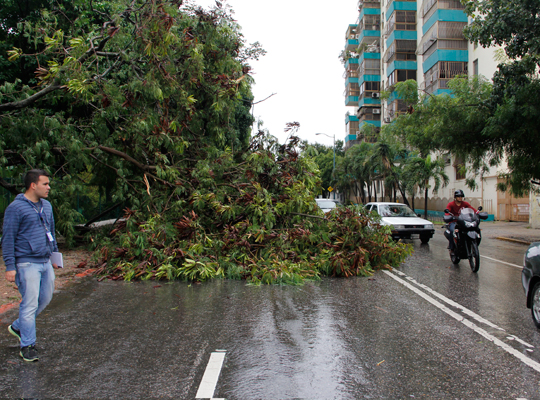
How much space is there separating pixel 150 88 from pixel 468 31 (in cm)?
1058

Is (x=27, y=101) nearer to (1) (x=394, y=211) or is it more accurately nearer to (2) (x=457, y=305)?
(2) (x=457, y=305)

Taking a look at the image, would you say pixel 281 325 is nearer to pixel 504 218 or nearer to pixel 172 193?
pixel 172 193

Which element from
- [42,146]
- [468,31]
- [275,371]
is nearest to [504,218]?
[468,31]

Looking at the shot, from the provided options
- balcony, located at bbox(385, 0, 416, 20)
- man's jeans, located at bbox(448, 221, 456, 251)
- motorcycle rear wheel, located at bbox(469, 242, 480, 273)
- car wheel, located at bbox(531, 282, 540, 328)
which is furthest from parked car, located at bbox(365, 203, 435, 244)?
balcony, located at bbox(385, 0, 416, 20)

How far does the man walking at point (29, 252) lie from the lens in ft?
15.5

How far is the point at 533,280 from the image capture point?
5.97 meters

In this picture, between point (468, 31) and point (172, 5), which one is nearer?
point (172, 5)

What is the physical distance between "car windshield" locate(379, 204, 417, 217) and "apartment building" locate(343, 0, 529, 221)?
5480mm

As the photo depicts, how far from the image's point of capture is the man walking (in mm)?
4730

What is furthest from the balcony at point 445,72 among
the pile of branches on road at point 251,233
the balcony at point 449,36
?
the pile of branches on road at point 251,233

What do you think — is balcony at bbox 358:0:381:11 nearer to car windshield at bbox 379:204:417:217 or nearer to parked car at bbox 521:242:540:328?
car windshield at bbox 379:204:417:217

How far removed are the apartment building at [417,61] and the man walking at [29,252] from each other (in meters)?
21.2

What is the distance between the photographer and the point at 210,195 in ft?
36.3

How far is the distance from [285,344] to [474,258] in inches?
273
